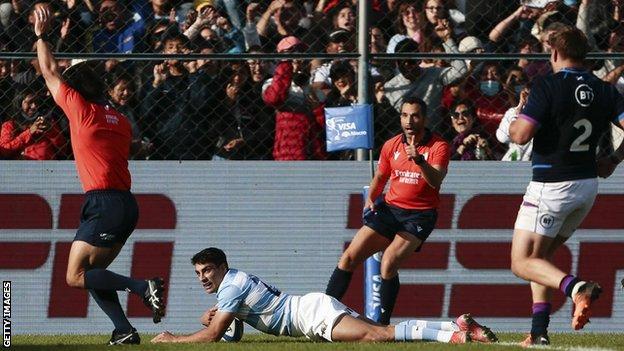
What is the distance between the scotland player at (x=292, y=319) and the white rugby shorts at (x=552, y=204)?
3.71 feet

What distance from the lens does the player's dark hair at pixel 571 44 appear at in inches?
334

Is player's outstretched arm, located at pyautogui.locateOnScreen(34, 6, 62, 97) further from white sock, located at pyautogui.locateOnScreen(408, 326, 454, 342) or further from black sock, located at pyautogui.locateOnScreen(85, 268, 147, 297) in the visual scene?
white sock, located at pyautogui.locateOnScreen(408, 326, 454, 342)

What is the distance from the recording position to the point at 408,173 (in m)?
10.8

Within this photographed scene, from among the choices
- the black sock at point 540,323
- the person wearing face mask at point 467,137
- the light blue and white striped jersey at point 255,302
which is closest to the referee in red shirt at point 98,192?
the light blue and white striped jersey at point 255,302

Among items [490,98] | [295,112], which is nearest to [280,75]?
[295,112]

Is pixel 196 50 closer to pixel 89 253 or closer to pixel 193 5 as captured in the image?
pixel 193 5

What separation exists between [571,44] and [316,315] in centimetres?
263

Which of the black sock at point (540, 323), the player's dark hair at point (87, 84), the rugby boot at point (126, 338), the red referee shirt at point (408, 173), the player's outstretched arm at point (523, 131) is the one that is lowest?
the rugby boot at point (126, 338)

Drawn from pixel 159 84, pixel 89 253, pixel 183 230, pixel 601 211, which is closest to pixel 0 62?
pixel 159 84

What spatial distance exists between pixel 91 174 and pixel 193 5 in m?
3.93

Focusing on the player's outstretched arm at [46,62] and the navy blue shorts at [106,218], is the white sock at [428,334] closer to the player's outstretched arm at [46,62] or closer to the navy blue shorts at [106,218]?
the navy blue shorts at [106,218]

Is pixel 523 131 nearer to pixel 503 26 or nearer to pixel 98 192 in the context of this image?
pixel 98 192

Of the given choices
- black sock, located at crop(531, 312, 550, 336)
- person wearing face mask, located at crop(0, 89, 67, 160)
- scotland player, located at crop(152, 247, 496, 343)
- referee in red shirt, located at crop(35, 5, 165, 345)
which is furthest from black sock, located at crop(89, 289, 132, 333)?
black sock, located at crop(531, 312, 550, 336)

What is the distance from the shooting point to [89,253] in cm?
959
